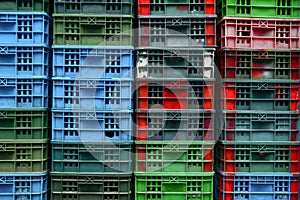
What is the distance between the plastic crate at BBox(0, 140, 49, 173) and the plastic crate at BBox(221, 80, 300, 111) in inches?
124

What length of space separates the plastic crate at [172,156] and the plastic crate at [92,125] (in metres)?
0.36

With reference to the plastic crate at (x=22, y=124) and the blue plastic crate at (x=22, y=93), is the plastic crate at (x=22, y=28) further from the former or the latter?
the plastic crate at (x=22, y=124)

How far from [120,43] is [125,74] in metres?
0.51

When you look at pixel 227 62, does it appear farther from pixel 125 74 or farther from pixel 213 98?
pixel 125 74

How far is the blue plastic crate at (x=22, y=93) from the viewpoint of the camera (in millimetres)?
5098

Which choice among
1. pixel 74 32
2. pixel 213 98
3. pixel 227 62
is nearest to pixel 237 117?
pixel 213 98

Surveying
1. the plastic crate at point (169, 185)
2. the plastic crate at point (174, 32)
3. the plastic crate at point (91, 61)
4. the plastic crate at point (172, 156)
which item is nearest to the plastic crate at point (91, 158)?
the plastic crate at point (172, 156)

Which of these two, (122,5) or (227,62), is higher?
(122,5)

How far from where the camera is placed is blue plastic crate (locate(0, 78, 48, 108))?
510cm

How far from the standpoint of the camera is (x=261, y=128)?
5355mm

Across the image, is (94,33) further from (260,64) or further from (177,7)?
(260,64)

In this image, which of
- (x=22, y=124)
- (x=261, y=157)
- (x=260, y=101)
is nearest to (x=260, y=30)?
(x=260, y=101)

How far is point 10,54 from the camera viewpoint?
16.8ft

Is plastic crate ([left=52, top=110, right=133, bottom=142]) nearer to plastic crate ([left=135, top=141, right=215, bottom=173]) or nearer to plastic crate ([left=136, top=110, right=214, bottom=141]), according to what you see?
plastic crate ([left=136, top=110, right=214, bottom=141])
